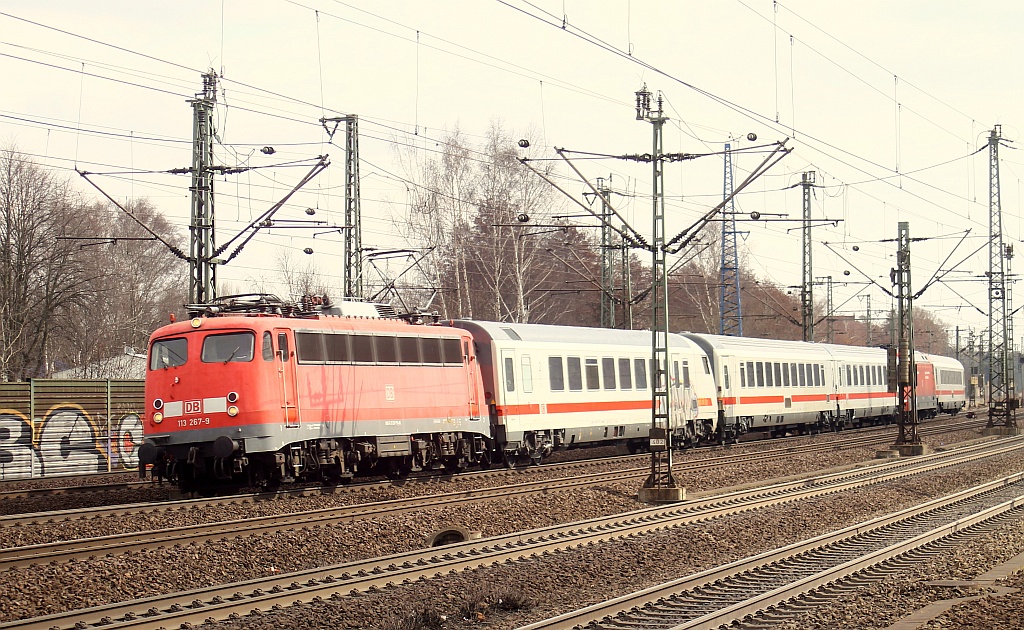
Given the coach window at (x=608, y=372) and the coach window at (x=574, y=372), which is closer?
the coach window at (x=574, y=372)

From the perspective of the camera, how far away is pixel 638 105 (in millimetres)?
23938

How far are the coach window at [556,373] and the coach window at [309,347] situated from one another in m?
8.15

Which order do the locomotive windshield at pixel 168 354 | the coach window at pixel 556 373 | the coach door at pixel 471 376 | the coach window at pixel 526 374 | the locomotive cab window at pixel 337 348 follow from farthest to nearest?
the coach window at pixel 556 373 → the coach window at pixel 526 374 → the coach door at pixel 471 376 → the locomotive cab window at pixel 337 348 → the locomotive windshield at pixel 168 354

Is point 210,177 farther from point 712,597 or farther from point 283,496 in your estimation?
point 712,597

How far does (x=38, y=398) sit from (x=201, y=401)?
30.1 ft

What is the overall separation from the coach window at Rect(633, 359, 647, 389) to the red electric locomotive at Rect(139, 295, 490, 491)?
29.9ft

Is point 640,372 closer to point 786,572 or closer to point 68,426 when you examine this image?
point 68,426

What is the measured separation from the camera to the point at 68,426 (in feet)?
89.7

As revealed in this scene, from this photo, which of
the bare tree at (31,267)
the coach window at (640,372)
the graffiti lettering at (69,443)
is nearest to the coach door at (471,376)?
the coach window at (640,372)

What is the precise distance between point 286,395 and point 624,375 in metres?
13.0

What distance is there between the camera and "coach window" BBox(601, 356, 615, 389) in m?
29.8

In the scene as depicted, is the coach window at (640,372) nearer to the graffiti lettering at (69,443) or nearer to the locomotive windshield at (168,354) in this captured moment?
the graffiti lettering at (69,443)

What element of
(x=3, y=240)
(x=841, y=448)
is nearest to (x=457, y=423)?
(x=841, y=448)

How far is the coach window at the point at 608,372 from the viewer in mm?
29803
